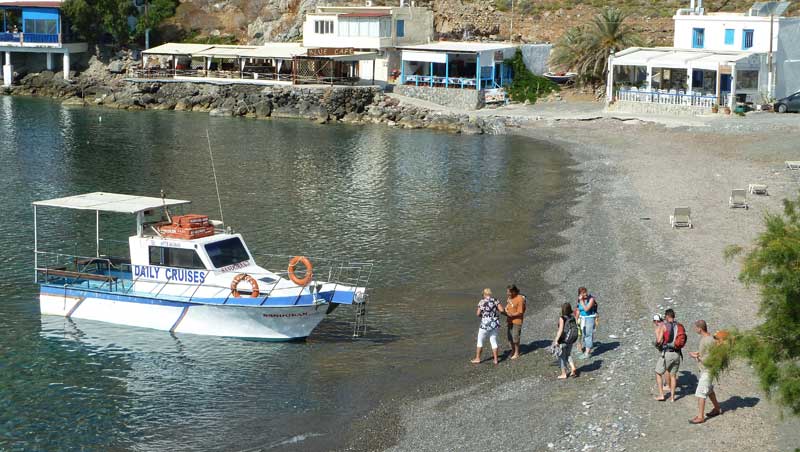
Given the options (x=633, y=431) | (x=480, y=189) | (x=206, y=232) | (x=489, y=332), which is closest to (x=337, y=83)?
(x=480, y=189)

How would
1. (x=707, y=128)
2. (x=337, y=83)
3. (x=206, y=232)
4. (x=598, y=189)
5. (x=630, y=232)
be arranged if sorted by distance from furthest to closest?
(x=337, y=83) → (x=707, y=128) → (x=598, y=189) → (x=630, y=232) → (x=206, y=232)

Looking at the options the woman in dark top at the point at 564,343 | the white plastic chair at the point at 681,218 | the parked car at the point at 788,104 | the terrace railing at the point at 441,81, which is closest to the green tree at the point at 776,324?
the woman in dark top at the point at 564,343

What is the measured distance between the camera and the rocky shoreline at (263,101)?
71312mm

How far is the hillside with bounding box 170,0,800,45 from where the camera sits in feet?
292

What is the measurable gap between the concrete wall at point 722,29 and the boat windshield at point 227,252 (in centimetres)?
4875

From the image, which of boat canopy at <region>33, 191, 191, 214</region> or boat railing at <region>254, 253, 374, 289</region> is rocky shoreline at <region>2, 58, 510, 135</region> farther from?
boat canopy at <region>33, 191, 191, 214</region>

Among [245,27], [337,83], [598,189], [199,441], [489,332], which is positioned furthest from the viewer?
[245,27]

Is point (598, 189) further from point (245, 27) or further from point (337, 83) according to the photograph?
point (245, 27)

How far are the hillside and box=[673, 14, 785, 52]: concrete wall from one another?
13.7 meters

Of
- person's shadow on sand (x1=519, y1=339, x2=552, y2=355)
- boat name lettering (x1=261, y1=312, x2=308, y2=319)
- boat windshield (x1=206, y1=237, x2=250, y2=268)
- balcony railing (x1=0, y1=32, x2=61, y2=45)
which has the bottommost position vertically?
person's shadow on sand (x1=519, y1=339, x2=552, y2=355)

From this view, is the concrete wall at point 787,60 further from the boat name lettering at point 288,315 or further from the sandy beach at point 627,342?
the boat name lettering at point 288,315

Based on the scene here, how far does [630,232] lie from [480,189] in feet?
43.3

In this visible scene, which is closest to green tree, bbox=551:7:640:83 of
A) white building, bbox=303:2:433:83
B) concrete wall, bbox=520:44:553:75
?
concrete wall, bbox=520:44:553:75

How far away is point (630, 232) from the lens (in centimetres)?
3722
